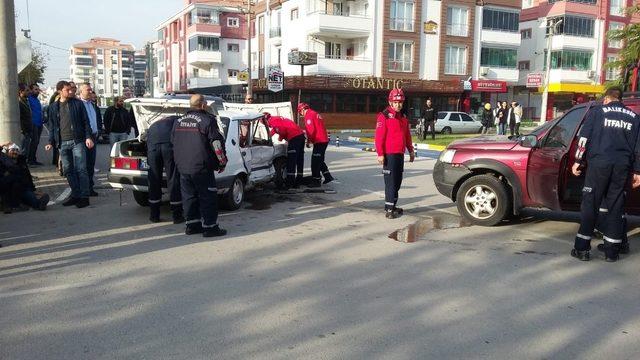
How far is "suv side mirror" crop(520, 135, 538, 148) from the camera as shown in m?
7.40

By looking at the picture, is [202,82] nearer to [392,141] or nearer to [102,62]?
[392,141]

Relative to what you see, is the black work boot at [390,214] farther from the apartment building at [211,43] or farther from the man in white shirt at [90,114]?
the apartment building at [211,43]

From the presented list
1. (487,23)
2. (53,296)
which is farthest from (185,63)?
(53,296)

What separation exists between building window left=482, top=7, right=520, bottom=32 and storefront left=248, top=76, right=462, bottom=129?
7866 mm

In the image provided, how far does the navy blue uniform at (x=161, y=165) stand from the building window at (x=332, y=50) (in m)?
35.9

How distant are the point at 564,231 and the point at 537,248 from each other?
3.90 feet

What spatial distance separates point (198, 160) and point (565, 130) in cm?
465

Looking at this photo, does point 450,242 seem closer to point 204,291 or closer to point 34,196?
point 204,291

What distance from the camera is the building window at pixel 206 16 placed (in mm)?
62250

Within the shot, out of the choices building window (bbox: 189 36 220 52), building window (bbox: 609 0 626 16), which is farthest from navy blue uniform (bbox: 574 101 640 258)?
building window (bbox: 189 36 220 52)

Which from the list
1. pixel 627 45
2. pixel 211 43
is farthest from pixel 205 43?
→ pixel 627 45

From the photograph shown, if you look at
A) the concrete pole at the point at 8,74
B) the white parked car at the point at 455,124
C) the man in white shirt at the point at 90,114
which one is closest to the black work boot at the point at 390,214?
the man in white shirt at the point at 90,114

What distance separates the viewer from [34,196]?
8.59 m

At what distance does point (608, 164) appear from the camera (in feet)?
19.5
